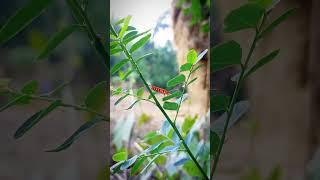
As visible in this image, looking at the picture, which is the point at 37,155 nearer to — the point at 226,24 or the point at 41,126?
the point at 41,126

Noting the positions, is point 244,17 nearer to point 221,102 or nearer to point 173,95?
point 221,102

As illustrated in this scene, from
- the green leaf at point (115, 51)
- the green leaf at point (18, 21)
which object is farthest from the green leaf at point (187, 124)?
the green leaf at point (18, 21)

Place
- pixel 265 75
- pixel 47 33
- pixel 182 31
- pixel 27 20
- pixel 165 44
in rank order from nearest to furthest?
pixel 27 20 → pixel 47 33 → pixel 265 75 → pixel 165 44 → pixel 182 31

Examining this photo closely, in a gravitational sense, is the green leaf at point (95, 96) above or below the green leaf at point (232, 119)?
above

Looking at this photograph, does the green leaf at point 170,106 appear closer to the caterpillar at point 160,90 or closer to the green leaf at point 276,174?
the caterpillar at point 160,90

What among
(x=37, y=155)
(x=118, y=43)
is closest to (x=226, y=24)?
(x=118, y=43)

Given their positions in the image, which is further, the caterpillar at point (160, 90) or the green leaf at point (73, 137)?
the caterpillar at point (160, 90)
